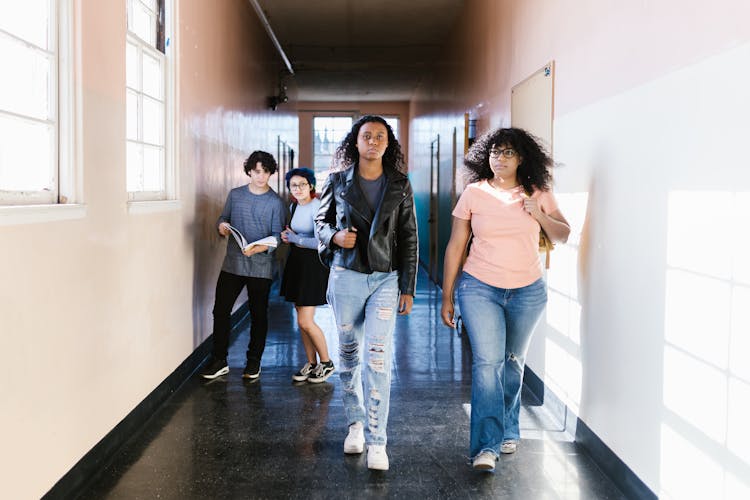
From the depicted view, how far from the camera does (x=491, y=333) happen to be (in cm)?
298

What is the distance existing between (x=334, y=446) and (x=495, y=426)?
80 cm

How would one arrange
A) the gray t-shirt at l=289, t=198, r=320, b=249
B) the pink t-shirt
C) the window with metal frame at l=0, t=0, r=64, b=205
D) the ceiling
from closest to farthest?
the window with metal frame at l=0, t=0, r=64, b=205 < the pink t-shirt < the gray t-shirt at l=289, t=198, r=320, b=249 < the ceiling

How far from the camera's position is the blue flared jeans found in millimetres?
2990

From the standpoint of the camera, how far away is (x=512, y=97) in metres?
4.97

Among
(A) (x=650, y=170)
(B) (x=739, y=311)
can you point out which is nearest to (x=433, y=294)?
(A) (x=650, y=170)

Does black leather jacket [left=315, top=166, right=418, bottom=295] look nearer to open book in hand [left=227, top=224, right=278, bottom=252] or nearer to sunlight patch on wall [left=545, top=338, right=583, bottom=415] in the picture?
sunlight patch on wall [left=545, top=338, right=583, bottom=415]

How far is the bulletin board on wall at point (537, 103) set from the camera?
4.03m

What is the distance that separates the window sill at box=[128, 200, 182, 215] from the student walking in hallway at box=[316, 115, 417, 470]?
3.27 feet

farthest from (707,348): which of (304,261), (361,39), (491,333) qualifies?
(361,39)

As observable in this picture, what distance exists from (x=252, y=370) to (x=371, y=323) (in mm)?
1820

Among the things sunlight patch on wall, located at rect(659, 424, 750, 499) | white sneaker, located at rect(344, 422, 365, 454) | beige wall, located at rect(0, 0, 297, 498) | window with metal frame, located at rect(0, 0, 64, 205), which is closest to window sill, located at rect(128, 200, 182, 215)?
beige wall, located at rect(0, 0, 297, 498)

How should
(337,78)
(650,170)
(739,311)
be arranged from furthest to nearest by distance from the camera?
(337,78) → (650,170) → (739,311)

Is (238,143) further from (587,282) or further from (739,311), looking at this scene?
(739,311)

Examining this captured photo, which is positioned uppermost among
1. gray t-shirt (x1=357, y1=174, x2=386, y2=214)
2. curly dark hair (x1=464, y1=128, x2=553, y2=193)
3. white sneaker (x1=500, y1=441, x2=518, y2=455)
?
curly dark hair (x1=464, y1=128, x2=553, y2=193)
